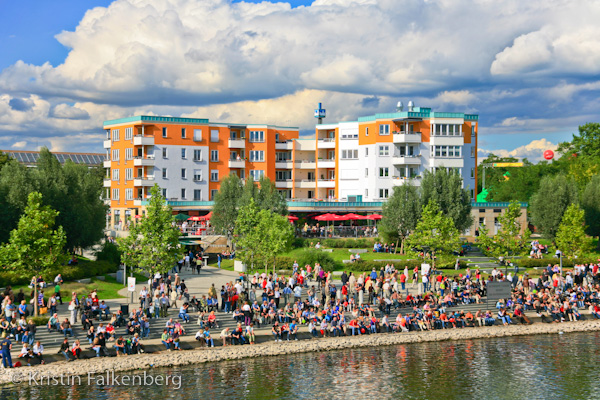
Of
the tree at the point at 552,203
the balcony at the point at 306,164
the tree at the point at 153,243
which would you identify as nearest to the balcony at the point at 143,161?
the balcony at the point at 306,164

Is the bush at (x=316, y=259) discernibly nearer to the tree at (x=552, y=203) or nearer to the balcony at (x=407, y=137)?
the tree at (x=552, y=203)

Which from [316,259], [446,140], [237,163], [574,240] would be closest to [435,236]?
[316,259]

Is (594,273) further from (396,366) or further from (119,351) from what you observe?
(119,351)

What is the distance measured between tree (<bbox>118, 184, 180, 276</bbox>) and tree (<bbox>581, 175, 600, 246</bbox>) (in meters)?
46.0

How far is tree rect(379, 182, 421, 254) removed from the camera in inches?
2474

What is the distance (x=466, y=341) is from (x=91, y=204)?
111 feet

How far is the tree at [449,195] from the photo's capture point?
6475 centimetres

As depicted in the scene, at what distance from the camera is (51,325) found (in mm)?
33688

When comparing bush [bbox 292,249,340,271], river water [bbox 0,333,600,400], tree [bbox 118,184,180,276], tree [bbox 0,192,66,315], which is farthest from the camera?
bush [bbox 292,249,340,271]

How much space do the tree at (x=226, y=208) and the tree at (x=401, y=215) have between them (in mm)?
15947

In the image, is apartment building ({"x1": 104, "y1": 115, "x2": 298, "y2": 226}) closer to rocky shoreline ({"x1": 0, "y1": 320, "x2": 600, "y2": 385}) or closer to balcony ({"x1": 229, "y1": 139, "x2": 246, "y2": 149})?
balcony ({"x1": 229, "y1": 139, "x2": 246, "y2": 149})

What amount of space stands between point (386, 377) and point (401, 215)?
32.4 metres

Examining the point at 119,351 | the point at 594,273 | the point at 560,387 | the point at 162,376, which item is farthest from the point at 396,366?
the point at 594,273

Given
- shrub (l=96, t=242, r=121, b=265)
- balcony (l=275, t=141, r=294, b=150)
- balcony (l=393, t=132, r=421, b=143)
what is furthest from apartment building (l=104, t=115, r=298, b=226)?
shrub (l=96, t=242, r=121, b=265)
